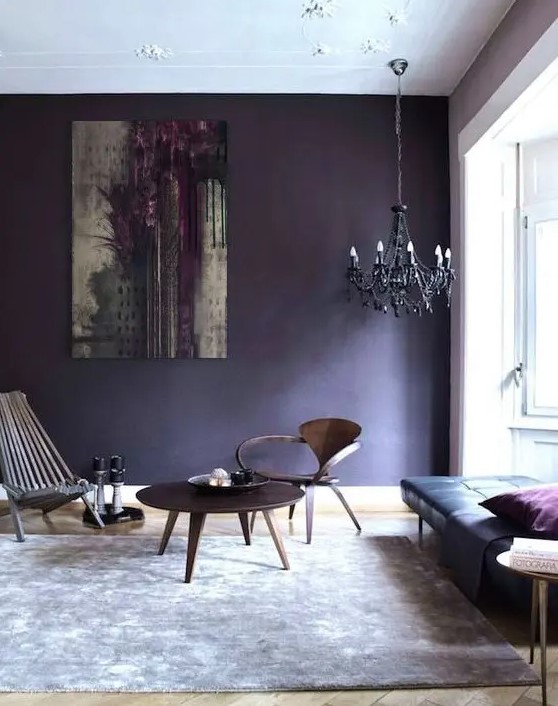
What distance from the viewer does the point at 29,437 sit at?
4.91 metres

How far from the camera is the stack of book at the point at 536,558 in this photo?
7.17ft

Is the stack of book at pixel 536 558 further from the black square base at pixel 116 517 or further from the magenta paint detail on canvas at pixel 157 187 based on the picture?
the magenta paint detail on canvas at pixel 157 187

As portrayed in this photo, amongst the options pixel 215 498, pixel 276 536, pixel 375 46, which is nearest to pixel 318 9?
pixel 375 46

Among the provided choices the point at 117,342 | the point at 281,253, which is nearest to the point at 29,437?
the point at 117,342

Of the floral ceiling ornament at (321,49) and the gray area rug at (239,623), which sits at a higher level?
the floral ceiling ornament at (321,49)

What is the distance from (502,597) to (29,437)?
3.36 metres

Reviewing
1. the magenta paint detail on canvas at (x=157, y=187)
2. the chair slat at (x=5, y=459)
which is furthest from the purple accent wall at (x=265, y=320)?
the chair slat at (x=5, y=459)

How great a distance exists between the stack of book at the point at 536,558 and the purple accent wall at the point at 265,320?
295 centimetres

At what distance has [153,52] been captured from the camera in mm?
4609

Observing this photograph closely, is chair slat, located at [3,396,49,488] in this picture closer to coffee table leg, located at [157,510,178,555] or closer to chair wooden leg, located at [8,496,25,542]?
chair wooden leg, located at [8,496,25,542]

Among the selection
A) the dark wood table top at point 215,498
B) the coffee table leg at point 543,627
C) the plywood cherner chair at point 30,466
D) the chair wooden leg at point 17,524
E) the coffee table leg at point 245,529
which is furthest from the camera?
the plywood cherner chair at point 30,466

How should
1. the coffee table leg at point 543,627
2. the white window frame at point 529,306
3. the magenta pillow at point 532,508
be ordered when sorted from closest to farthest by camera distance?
the coffee table leg at point 543,627 → the magenta pillow at point 532,508 → the white window frame at point 529,306

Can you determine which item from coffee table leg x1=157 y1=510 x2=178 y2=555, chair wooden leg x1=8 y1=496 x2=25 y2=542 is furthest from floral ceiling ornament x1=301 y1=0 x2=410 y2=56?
chair wooden leg x1=8 y1=496 x2=25 y2=542

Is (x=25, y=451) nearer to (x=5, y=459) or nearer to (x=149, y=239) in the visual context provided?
(x=5, y=459)
